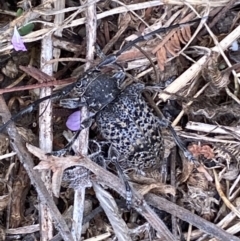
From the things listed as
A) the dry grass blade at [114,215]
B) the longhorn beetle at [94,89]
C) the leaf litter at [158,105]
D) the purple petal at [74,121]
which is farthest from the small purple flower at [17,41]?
the dry grass blade at [114,215]

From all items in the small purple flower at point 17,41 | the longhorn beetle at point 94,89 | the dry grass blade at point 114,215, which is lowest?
the dry grass blade at point 114,215

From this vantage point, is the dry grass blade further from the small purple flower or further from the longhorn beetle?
the small purple flower

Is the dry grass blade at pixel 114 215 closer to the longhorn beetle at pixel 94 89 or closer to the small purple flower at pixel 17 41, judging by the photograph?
the longhorn beetle at pixel 94 89

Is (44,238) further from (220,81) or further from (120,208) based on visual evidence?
(220,81)

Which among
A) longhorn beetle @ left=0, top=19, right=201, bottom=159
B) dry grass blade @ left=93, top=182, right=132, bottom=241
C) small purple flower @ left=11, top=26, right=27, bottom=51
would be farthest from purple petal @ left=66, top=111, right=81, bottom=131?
small purple flower @ left=11, top=26, right=27, bottom=51

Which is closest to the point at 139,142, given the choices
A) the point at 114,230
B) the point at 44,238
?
the point at 114,230

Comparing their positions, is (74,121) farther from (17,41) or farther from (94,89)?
(17,41)
